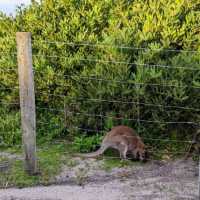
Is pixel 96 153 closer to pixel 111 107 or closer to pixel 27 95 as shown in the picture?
pixel 111 107

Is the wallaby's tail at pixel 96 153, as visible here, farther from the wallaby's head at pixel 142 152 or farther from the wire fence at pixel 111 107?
the wallaby's head at pixel 142 152

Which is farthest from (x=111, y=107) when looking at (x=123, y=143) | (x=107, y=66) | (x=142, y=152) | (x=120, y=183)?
(x=120, y=183)

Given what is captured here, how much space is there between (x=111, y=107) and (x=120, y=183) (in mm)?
1469

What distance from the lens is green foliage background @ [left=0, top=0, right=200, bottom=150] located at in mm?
6234

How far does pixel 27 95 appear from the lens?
5438 mm

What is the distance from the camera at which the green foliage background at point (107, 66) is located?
6234mm

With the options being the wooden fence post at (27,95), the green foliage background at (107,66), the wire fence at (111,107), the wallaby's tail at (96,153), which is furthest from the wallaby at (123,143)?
the wooden fence post at (27,95)

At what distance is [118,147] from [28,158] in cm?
117

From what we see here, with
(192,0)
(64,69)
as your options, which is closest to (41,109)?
(64,69)

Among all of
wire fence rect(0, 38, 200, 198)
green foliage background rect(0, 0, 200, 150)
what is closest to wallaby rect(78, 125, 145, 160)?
wire fence rect(0, 38, 200, 198)

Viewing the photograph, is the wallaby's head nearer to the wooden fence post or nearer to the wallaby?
the wallaby

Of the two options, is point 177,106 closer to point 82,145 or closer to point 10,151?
point 82,145

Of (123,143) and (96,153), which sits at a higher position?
(123,143)

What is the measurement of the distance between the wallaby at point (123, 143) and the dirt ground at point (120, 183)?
0.17 m
